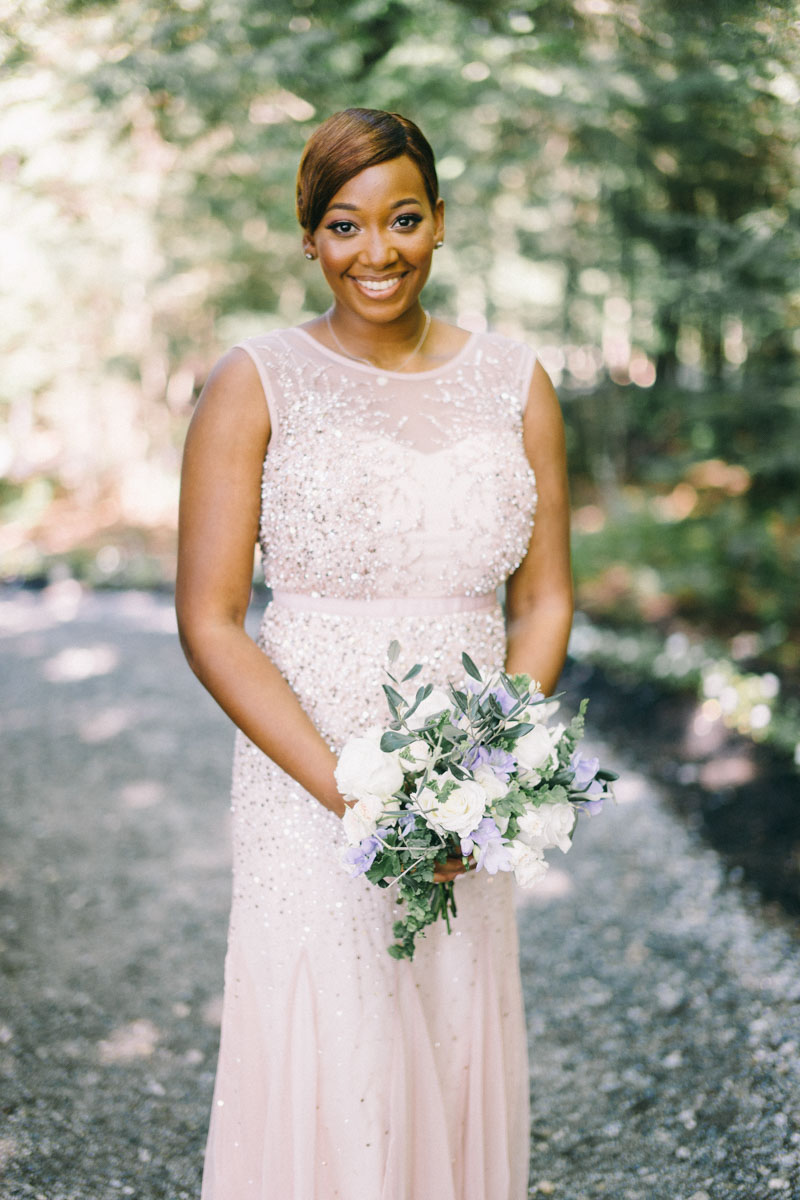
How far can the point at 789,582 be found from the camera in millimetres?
7340

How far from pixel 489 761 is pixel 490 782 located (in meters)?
0.04

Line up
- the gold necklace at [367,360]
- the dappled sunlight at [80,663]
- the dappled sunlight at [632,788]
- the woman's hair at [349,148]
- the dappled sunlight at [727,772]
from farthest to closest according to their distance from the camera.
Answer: the dappled sunlight at [80,663], the dappled sunlight at [632,788], the dappled sunlight at [727,772], the gold necklace at [367,360], the woman's hair at [349,148]

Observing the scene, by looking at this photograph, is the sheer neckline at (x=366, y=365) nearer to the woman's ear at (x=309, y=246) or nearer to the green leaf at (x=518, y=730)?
the woman's ear at (x=309, y=246)

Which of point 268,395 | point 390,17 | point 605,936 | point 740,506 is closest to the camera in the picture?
point 268,395

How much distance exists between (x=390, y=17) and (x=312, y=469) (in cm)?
503

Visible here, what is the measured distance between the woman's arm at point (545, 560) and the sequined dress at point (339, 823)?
0.18 feet

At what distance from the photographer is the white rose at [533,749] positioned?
1.66 metres

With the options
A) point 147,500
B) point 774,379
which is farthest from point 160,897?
point 147,500

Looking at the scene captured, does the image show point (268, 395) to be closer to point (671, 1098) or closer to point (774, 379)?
point (671, 1098)

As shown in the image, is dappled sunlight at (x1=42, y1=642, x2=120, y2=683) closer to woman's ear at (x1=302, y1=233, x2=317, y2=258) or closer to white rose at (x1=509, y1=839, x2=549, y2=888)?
woman's ear at (x1=302, y1=233, x2=317, y2=258)

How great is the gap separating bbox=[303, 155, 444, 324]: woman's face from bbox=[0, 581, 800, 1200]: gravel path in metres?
2.50

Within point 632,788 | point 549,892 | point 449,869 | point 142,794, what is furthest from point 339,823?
point 142,794

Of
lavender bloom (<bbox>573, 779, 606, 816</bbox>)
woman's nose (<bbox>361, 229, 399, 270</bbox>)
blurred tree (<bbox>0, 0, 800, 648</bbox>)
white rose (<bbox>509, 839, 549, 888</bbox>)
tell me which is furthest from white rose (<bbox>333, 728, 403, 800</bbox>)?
blurred tree (<bbox>0, 0, 800, 648</bbox>)

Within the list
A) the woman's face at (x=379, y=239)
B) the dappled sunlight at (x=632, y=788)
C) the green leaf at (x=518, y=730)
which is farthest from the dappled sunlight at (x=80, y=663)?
the green leaf at (x=518, y=730)
